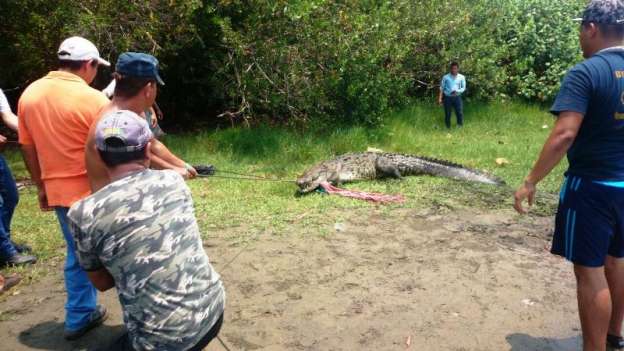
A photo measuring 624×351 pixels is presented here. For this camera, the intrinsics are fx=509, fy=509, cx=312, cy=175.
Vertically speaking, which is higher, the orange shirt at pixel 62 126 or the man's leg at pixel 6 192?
the orange shirt at pixel 62 126

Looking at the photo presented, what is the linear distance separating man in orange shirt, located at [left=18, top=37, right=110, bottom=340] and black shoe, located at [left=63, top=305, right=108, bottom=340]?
0.37 m

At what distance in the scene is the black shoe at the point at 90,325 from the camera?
3.73m

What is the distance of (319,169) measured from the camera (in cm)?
755

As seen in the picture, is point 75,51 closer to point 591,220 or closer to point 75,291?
point 75,291

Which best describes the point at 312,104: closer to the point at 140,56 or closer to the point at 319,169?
the point at 319,169

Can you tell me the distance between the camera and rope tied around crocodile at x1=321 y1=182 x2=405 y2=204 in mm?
6730

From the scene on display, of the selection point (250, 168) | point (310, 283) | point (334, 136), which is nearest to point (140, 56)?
point (310, 283)

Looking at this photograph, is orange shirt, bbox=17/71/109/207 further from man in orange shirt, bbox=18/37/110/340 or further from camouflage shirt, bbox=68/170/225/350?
camouflage shirt, bbox=68/170/225/350

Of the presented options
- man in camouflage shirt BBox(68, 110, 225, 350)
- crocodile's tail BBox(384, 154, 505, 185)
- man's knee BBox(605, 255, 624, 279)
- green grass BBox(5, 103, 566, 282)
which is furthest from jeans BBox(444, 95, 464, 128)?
Result: man in camouflage shirt BBox(68, 110, 225, 350)

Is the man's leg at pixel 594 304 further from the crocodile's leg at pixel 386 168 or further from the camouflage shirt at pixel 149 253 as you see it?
the crocodile's leg at pixel 386 168

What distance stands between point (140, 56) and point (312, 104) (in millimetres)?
7393

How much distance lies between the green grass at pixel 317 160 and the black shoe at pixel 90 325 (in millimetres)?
1619

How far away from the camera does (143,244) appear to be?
2211mm

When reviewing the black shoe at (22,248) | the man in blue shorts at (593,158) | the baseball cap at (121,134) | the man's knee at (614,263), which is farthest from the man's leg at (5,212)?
the man's knee at (614,263)
